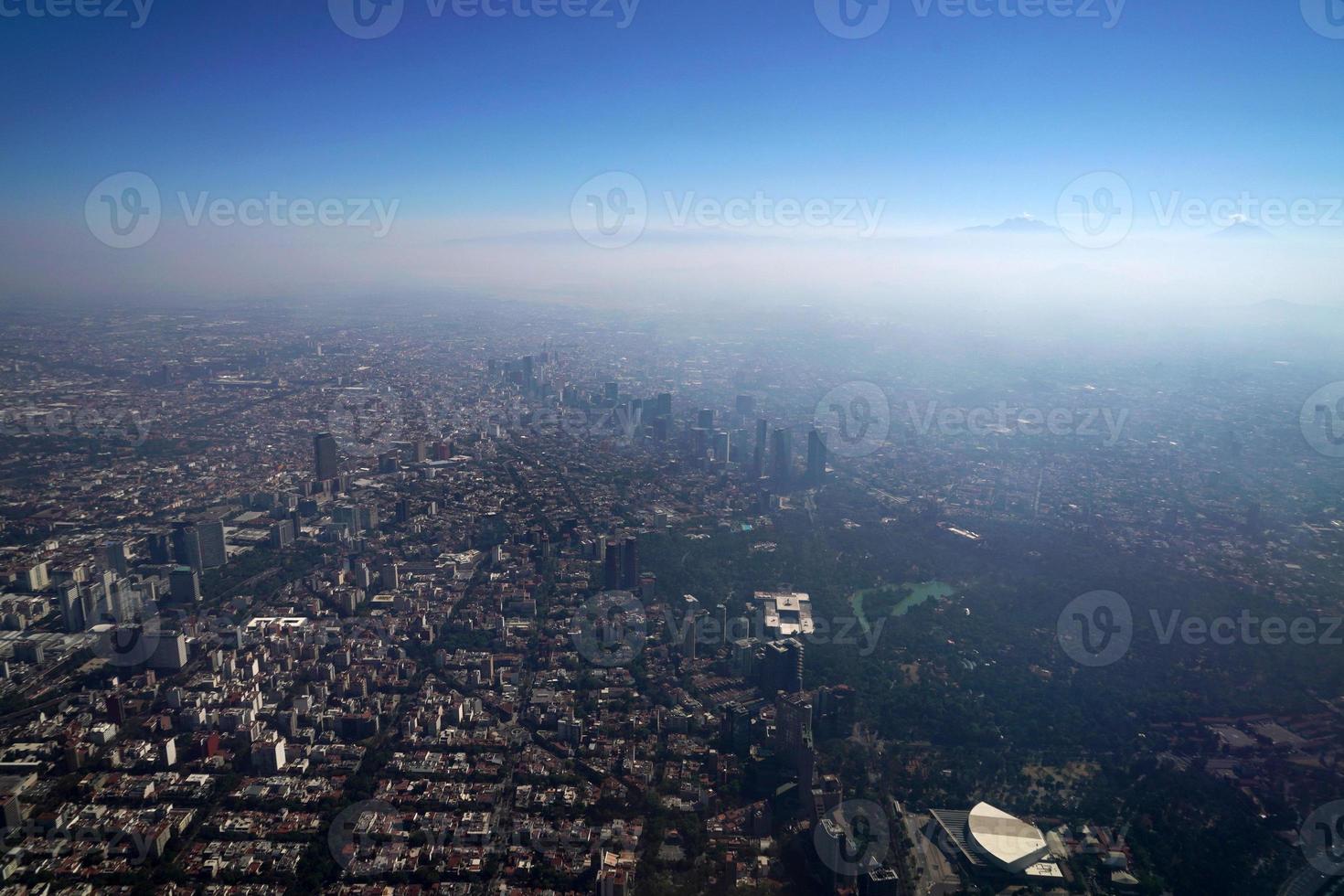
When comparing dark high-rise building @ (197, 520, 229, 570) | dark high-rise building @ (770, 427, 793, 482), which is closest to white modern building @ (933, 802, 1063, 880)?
dark high-rise building @ (770, 427, 793, 482)

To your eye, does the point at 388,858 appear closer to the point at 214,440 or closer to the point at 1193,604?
the point at 1193,604

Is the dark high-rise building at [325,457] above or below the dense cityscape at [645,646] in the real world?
above

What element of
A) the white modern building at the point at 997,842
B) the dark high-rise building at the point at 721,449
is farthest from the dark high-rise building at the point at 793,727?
the dark high-rise building at the point at 721,449

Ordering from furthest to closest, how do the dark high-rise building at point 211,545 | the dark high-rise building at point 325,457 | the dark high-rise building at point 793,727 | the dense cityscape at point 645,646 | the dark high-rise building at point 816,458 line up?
the dark high-rise building at point 816,458, the dark high-rise building at point 325,457, the dark high-rise building at point 211,545, the dark high-rise building at point 793,727, the dense cityscape at point 645,646

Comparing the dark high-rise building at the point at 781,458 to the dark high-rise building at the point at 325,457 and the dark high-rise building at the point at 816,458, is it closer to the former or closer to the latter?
the dark high-rise building at the point at 816,458

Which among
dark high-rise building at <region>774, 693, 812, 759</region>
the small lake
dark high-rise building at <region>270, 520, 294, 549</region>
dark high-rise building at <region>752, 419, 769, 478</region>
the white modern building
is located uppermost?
dark high-rise building at <region>752, 419, 769, 478</region>

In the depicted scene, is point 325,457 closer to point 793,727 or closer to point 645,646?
point 645,646

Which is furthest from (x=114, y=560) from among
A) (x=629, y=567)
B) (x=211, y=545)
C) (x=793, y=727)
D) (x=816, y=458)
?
(x=816, y=458)

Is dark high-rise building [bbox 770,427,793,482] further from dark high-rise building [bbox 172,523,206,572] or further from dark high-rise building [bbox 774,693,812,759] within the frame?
dark high-rise building [bbox 172,523,206,572]
